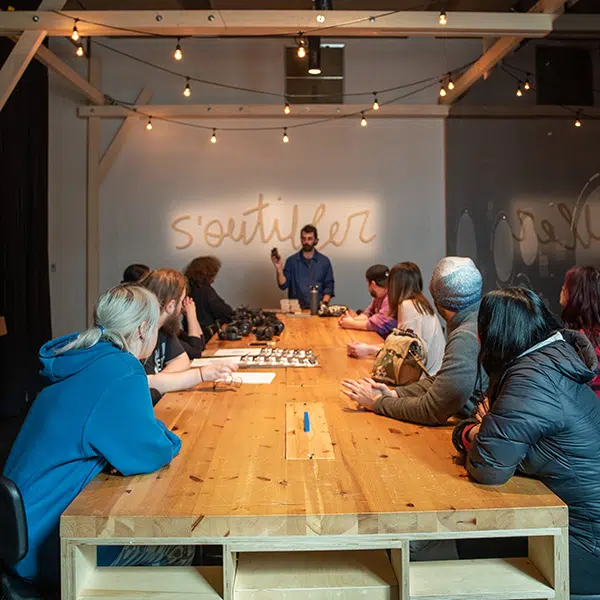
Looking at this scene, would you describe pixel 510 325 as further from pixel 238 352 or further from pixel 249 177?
pixel 249 177

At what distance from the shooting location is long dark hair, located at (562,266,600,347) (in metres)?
3.14

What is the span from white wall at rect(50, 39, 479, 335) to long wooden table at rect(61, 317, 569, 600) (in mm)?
6946

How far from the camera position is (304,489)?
68.3 inches

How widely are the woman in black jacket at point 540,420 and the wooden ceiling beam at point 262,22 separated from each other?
3.81 meters

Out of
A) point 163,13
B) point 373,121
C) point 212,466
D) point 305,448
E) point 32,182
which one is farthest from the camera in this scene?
point 373,121

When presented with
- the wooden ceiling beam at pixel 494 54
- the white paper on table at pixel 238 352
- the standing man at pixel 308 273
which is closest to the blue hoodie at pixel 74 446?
the white paper on table at pixel 238 352

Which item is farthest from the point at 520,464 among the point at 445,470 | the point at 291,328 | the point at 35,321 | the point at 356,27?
the point at 35,321

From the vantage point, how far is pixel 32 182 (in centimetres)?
672

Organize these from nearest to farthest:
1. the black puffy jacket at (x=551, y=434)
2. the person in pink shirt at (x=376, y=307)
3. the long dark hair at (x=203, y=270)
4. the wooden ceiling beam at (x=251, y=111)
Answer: the black puffy jacket at (x=551, y=434), the person in pink shirt at (x=376, y=307), the long dark hair at (x=203, y=270), the wooden ceiling beam at (x=251, y=111)

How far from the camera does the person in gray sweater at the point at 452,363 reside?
7.46 ft

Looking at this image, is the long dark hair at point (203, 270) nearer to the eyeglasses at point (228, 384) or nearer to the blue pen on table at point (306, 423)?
the eyeglasses at point (228, 384)

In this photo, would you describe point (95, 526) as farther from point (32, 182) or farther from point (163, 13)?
point (32, 182)

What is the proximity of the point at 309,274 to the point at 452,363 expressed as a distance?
563 centimetres

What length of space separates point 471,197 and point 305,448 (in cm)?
626
